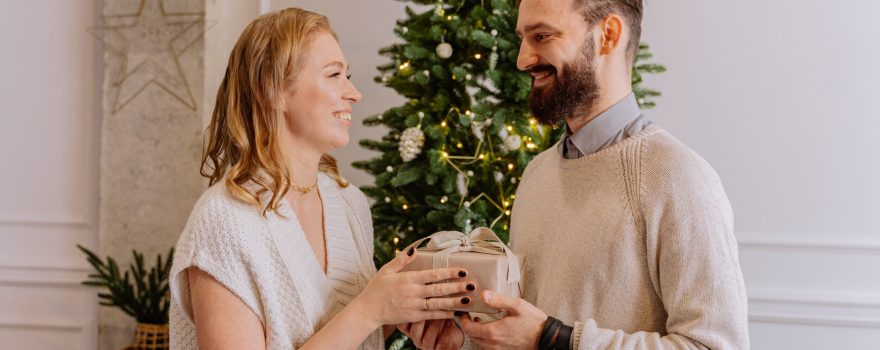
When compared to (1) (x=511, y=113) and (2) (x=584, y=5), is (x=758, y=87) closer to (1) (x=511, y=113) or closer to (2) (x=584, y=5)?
(1) (x=511, y=113)

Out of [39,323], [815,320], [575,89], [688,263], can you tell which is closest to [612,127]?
[575,89]

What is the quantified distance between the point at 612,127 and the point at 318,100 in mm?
672

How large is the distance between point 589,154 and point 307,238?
690 millimetres

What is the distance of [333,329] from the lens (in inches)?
62.3

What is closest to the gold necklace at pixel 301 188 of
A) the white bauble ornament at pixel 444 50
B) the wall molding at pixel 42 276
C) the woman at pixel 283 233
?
the woman at pixel 283 233

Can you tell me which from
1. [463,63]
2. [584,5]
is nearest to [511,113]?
[463,63]

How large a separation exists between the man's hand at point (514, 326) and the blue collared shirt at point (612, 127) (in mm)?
387

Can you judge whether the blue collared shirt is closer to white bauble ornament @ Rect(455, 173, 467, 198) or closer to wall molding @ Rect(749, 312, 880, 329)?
white bauble ornament @ Rect(455, 173, 467, 198)

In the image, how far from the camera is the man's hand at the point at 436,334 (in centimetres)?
170

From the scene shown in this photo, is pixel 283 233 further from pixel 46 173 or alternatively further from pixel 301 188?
pixel 46 173

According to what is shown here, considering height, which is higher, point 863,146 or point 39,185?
point 863,146

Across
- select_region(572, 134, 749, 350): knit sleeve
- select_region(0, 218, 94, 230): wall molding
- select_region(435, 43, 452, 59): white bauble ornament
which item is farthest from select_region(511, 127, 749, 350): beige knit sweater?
select_region(0, 218, 94, 230): wall molding

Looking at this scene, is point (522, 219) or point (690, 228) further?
point (522, 219)

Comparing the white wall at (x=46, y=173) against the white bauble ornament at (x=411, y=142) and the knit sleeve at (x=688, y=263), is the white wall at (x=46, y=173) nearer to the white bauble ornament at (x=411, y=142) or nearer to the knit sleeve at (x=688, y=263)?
the white bauble ornament at (x=411, y=142)
